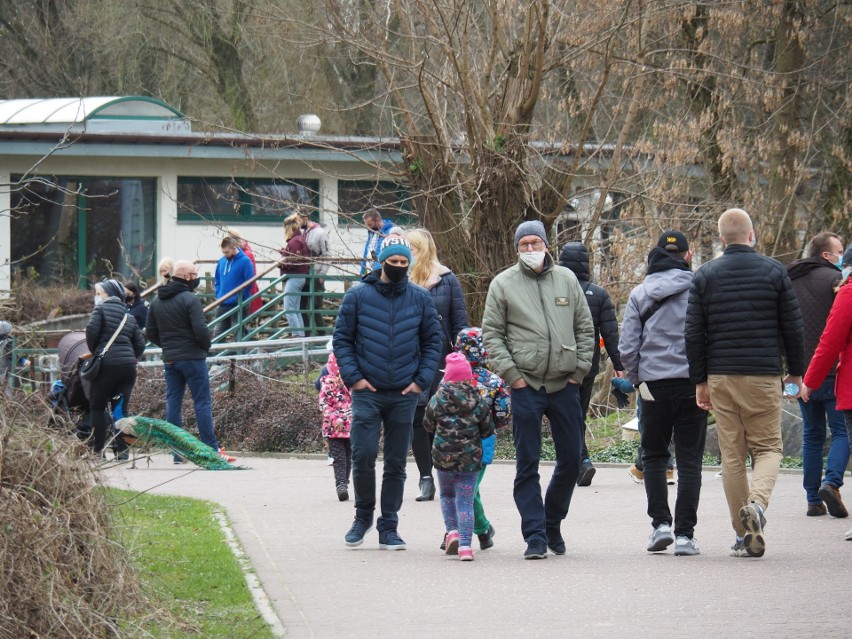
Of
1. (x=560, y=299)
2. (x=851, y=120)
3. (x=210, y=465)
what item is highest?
(x=851, y=120)

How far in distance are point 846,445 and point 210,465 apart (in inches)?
278

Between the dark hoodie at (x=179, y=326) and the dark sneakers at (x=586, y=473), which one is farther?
the dark hoodie at (x=179, y=326)

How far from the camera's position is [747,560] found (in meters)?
8.36

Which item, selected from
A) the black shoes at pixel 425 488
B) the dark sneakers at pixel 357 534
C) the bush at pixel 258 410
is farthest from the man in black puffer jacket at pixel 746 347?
the bush at pixel 258 410

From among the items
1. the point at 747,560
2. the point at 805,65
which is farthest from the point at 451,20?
the point at 747,560

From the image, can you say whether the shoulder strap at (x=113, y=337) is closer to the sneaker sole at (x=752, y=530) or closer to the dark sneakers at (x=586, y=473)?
the dark sneakers at (x=586, y=473)

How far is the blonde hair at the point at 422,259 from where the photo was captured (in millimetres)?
10742

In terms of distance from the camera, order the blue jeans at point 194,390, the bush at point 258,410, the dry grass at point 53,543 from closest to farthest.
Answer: the dry grass at point 53,543 → the blue jeans at point 194,390 → the bush at point 258,410

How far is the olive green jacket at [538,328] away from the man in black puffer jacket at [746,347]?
0.71 metres

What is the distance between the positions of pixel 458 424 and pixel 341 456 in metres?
3.15

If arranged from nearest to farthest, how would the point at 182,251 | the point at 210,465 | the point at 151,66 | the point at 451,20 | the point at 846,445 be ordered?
the point at 846,445 → the point at 210,465 → the point at 451,20 → the point at 182,251 → the point at 151,66

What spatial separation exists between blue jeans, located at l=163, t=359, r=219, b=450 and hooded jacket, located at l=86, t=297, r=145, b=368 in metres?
0.50

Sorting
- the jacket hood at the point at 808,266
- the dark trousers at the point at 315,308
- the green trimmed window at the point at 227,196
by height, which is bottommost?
the dark trousers at the point at 315,308

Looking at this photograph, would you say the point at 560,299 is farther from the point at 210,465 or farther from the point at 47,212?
the point at 47,212
